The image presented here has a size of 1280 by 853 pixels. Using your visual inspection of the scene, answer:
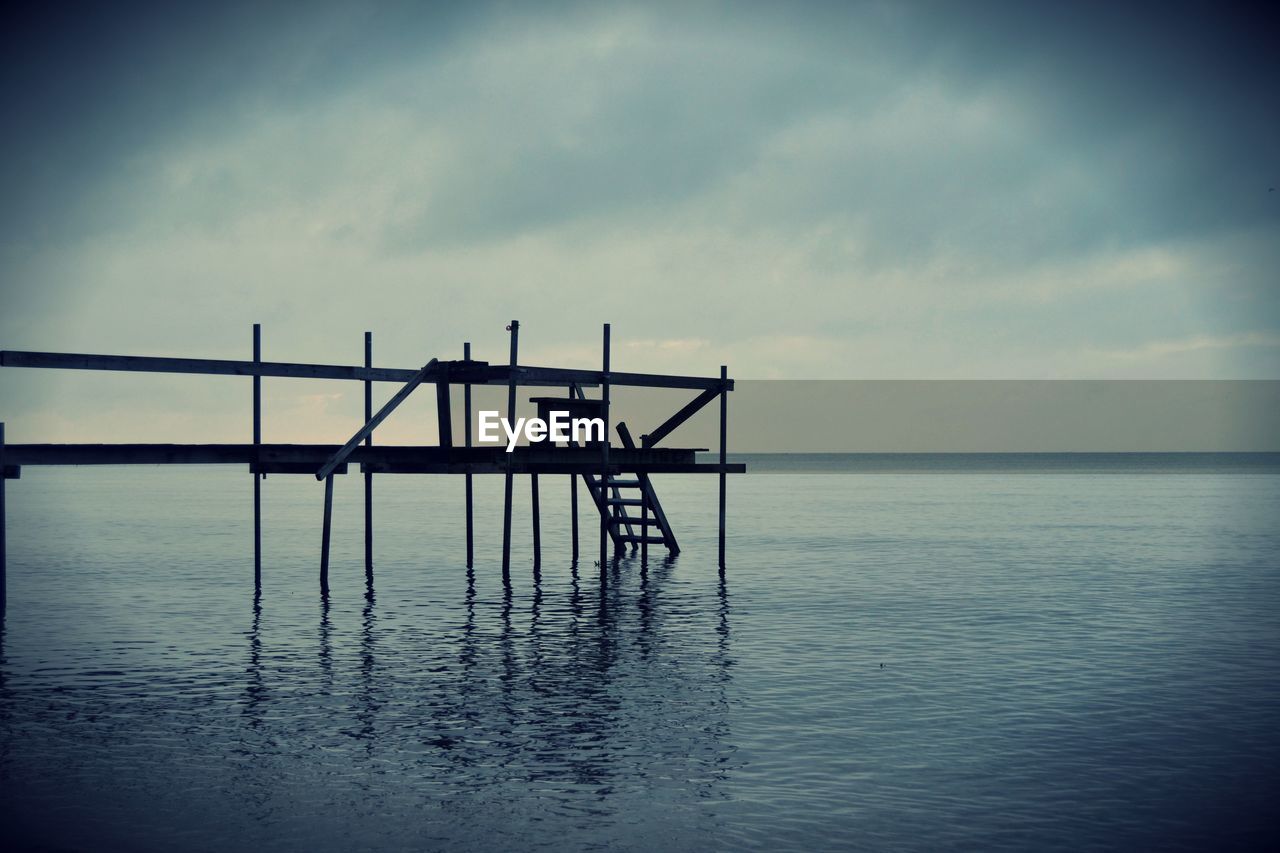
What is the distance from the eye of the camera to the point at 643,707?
48.6ft

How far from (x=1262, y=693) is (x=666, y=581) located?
15707mm

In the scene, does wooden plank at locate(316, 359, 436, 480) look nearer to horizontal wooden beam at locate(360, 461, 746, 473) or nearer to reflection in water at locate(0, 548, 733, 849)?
horizontal wooden beam at locate(360, 461, 746, 473)

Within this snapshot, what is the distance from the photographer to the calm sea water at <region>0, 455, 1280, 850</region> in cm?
1030

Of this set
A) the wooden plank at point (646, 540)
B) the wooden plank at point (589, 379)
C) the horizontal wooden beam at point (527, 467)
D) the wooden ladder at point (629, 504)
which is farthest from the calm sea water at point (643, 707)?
the wooden plank at point (589, 379)

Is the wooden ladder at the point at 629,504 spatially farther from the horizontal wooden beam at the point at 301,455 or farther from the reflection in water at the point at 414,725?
the reflection in water at the point at 414,725

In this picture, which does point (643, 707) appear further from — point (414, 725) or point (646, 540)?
point (646, 540)

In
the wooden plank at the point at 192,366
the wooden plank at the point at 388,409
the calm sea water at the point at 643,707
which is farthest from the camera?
the wooden plank at the point at 388,409

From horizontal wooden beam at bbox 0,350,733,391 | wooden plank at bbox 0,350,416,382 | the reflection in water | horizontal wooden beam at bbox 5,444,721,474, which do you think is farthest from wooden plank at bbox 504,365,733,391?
the reflection in water

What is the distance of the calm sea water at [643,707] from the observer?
10.3 m

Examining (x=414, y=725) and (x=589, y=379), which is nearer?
(x=414, y=725)

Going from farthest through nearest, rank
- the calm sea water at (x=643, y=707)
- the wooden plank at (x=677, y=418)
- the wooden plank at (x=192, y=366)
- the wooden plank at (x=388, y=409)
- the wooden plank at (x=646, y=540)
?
the wooden plank at (x=646, y=540)
the wooden plank at (x=677, y=418)
the wooden plank at (x=388, y=409)
the wooden plank at (x=192, y=366)
the calm sea water at (x=643, y=707)

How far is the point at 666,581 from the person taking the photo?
30.1m

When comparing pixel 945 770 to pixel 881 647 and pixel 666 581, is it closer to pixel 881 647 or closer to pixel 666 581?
pixel 881 647

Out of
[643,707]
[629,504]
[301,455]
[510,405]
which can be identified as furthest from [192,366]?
[643,707]
